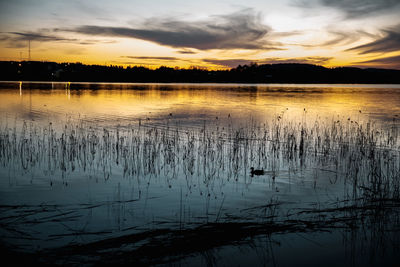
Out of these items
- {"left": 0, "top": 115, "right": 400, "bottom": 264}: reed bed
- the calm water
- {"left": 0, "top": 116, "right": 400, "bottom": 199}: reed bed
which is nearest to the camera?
{"left": 0, "top": 115, "right": 400, "bottom": 264}: reed bed

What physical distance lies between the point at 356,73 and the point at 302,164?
20725 centimetres

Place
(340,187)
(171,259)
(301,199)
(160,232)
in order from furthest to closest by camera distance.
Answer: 1. (340,187)
2. (301,199)
3. (160,232)
4. (171,259)

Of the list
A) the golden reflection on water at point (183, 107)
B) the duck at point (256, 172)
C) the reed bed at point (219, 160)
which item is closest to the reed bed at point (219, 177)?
the reed bed at point (219, 160)

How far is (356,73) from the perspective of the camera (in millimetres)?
196625

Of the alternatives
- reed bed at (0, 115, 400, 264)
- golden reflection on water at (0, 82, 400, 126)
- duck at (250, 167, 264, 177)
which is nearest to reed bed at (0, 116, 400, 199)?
reed bed at (0, 115, 400, 264)

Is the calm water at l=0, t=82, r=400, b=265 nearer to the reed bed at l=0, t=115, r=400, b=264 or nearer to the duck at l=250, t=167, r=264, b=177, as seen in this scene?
the reed bed at l=0, t=115, r=400, b=264

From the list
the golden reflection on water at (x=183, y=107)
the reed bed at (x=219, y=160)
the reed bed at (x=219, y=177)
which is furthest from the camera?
the golden reflection on water at (x=183, y=107)

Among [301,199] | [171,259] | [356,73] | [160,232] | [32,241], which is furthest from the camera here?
[356,73]

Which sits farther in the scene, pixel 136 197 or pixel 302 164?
pixel 302 164

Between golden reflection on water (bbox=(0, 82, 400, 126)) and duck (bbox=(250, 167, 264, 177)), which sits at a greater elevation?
golden reflection on water (bbox=(0, 82, 400, 126))

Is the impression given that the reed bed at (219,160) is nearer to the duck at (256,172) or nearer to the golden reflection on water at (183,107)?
the duck at (256,172)

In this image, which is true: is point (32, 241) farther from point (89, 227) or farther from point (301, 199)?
point (301, 199)

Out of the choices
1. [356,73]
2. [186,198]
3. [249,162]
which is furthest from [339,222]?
[356,73]

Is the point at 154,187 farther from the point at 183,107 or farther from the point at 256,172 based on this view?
the point at 183,107
